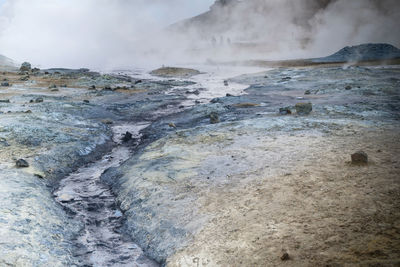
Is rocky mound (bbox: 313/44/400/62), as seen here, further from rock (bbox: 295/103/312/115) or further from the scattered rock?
rock (bbox: 295/103/312/115)

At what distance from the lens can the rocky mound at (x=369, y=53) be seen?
38.6 m

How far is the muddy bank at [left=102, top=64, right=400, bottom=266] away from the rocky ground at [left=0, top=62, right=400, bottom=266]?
22mm

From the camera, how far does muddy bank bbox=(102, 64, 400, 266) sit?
4.23 m

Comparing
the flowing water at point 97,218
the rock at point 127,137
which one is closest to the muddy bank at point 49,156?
the flowing water at point 97,218

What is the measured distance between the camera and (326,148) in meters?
7.39

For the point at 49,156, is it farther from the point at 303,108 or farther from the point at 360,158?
the point at 303,108

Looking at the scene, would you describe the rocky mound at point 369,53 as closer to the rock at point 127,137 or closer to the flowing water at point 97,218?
the rock at point 127,137

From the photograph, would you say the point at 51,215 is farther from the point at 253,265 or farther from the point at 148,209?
the point at 253,265

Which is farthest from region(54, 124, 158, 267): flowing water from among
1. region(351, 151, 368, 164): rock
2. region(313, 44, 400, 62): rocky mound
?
region(313, 44, 400, 62): rocky mound

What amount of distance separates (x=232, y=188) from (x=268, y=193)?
722 mm

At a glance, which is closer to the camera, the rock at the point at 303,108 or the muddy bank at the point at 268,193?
the muddy bank at the point at 268,193

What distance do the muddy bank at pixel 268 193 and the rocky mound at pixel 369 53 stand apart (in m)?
32.3

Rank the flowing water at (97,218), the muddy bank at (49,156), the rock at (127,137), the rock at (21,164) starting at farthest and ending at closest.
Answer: the rock at (127,137), the rock at (21,164), the flowing water at (97,218), the muddy bank at (49,156)

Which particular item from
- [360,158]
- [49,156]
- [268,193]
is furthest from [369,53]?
[268,193]
